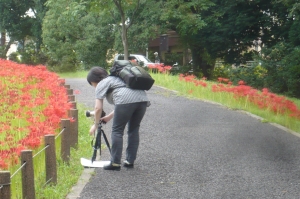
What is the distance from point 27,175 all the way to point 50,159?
900 millimetres

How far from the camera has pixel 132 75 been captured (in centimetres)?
721

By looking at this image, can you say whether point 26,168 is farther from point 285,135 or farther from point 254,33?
point 254,33

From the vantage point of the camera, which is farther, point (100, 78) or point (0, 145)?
point (0, 145)

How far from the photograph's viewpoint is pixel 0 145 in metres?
A: 7.94

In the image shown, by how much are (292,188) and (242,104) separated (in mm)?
7910

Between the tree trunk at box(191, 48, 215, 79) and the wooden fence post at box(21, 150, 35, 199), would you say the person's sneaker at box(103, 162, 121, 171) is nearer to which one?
the wooden fence post at box(21, 150, 35, 199)

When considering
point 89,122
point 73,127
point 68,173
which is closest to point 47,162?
point 68,173

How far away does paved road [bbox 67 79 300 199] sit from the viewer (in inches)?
269

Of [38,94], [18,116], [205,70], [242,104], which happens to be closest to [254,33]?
[205,70]

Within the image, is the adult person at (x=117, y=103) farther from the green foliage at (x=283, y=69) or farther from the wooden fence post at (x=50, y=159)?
the green foliage at (x=283, y=69)

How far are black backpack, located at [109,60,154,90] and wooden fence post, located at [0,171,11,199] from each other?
265cm

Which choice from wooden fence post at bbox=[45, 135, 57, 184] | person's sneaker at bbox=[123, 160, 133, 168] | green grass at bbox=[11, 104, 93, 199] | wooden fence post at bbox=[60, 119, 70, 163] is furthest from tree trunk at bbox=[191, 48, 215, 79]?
wooden fence post at bbox=[45, 135, 57, 184]

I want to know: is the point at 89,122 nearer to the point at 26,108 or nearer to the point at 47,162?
the point at 26,108

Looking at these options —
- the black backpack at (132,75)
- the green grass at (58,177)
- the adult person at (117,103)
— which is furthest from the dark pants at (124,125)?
the green grass at (58,177)
